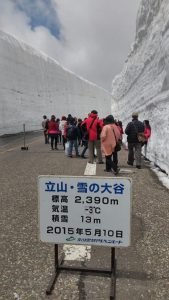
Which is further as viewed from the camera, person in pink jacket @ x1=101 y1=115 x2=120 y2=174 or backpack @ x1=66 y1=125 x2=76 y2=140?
backpack @ x1=66 y1=125 x2=76 y2=140

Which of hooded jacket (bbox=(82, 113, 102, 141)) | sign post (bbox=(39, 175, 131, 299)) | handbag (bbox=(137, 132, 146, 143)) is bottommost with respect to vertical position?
sign post (bbox=(39, 175, 131, 299))

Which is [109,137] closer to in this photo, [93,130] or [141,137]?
[141,137]

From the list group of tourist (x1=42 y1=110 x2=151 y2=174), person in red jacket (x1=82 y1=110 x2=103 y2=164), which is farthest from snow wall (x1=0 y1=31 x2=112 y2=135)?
person in red jacket (x1=82 y1=110 x2=103 y2=164)

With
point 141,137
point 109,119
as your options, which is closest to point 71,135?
point 141,137

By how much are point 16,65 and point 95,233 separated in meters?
34.8

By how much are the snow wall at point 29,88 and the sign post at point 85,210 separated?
87.2 ft

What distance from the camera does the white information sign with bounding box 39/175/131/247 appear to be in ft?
12.7

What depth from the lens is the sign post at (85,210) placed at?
386 centimetres

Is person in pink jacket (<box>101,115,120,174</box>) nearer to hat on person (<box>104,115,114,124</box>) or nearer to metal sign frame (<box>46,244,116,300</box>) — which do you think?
hat on person (<box>104,115,114,124</box>)

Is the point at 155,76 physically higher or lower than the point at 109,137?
higher

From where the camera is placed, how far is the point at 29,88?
39844mm

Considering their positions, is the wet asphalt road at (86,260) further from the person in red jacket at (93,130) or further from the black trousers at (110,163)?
the person in red jacket at (93,130)

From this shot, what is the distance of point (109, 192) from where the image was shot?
386 centimetres

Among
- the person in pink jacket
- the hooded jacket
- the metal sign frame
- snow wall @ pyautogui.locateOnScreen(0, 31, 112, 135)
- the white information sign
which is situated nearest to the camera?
the white information sign
